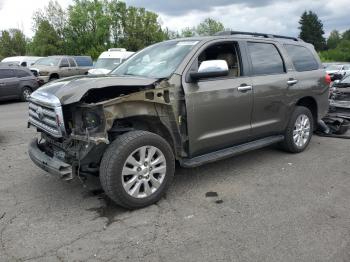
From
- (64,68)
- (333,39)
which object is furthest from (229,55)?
(333,39)

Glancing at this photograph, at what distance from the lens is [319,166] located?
5.86 m

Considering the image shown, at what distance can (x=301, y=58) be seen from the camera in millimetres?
6469

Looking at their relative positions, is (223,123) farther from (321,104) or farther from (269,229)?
(321,104)

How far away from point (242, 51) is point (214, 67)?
0.91 metres

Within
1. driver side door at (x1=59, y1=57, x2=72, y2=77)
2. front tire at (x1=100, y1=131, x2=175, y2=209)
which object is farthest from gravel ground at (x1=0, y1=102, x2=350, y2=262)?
driver side door at (x1=59, y1=57, x2=72, y2=77)

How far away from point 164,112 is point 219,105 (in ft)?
2.70

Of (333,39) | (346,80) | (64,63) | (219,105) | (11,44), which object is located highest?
(11,44)

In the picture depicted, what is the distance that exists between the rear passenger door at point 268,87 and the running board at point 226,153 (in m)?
0.10

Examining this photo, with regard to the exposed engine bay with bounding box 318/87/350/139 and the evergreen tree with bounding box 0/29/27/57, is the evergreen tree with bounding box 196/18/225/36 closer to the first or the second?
the evergreen tree with bounding box 0/29/27/57

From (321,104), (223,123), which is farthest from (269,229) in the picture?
(321,104)

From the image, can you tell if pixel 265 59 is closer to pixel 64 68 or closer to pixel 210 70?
pixel 210 70

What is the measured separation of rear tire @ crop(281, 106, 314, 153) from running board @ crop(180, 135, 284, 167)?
178mm

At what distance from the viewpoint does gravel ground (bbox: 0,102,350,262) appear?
3459 millimetres

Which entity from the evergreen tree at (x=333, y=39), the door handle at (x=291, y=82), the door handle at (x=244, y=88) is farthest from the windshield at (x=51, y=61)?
the evergreen tree at (x=333, y=39)
